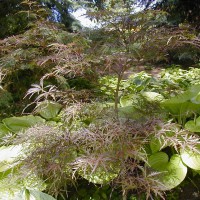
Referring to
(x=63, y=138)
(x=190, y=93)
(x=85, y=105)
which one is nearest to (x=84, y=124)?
(x=85, y=105)

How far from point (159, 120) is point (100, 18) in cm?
72

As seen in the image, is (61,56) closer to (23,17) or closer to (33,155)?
(33,155)

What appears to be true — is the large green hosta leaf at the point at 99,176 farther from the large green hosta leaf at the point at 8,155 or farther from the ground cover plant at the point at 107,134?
the large green hosta leaf at the point at 8,155

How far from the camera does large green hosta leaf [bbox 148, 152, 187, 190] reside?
1.55 metres

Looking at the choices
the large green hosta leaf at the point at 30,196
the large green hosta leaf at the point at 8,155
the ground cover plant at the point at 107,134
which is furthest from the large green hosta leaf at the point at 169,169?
the large green hosta leaf at the point at 8,155

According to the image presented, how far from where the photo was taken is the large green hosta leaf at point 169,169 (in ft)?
5.09

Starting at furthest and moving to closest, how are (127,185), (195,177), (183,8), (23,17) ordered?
(183,8), (23,17), (195,177), (127,185)

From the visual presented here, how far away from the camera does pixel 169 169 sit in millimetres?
1644

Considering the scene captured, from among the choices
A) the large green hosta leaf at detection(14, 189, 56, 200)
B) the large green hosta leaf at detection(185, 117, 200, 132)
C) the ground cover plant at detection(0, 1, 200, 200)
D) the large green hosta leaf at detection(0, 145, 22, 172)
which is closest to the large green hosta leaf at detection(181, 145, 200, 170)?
the ground cover plant at detection(0, 1, 200, 200)

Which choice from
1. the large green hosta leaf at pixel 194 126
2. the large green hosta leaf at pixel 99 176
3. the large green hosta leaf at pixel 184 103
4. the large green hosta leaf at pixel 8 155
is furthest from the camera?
the large green hosta leaf at pixel 184 103

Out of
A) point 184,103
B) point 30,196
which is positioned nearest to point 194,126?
point 184,103

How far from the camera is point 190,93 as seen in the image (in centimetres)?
198

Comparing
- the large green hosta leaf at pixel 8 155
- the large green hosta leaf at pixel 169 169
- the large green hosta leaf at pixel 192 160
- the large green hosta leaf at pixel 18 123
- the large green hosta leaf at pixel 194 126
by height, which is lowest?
the large green hosta leaf at pixel 169 169

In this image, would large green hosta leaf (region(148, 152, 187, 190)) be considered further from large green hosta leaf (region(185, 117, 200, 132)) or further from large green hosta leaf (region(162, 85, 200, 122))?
large green hosta leaf (region(162, 85, 200, 122))
